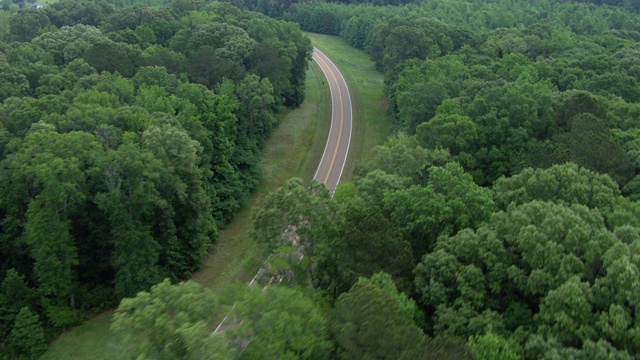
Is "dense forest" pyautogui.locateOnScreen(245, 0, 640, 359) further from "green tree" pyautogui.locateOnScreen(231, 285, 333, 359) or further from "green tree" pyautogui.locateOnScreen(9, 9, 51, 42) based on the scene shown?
"green tree" pyautogui.locateOnScreen(9, 9, 51, 42)

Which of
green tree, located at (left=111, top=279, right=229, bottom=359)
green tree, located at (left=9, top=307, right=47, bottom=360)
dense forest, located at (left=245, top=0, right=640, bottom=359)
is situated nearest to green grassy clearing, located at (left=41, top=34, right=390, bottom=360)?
green tree, located at (left=9, top=307, right=47, bottom=360)

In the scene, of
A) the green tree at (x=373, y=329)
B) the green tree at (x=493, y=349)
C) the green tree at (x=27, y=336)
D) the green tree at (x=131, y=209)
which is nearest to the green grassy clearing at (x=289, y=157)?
the green tree at (x=27, y=336)

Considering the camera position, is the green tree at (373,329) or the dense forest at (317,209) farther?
the dense forest at (317,209)

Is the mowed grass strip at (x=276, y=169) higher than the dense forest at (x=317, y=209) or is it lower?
lower

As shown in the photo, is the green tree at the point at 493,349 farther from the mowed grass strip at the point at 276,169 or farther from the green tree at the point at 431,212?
the mowed grass strip at the point at 276,169

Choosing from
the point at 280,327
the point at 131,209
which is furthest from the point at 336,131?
the point at 280,327

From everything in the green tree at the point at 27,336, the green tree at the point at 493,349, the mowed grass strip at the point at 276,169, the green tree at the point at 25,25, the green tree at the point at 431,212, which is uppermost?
the green tree at the point at 431,212

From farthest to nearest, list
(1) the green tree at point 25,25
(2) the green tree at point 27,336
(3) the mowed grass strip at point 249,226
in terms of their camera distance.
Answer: (1) the green tree at point 25,25, (3) the mowed grass strip at point 249,226, (2) the green tree at point 27,336

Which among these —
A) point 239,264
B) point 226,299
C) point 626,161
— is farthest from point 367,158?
point 226,299
